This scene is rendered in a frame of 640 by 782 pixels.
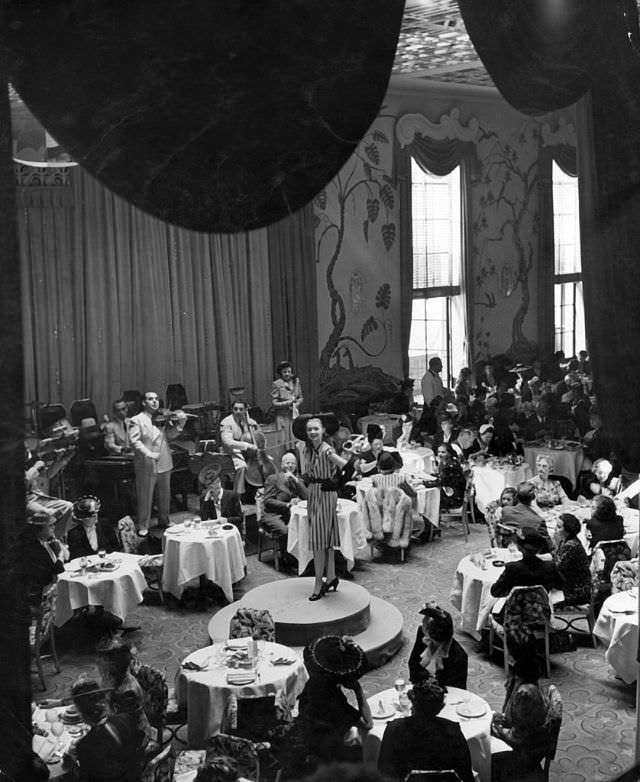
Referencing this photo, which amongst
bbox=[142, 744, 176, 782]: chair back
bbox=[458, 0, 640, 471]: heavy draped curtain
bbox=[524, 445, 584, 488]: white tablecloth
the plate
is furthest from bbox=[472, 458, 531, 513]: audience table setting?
bbox=[142, 744, 176, 782]: chair back

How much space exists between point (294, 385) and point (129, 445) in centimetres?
133

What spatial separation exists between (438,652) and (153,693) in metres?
1.78

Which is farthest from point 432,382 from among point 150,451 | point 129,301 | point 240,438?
Answer: point 129,301

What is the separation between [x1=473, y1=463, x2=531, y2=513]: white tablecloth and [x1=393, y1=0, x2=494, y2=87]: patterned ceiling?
13.5ft

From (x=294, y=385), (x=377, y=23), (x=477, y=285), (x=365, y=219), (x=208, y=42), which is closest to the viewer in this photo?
(x=208, y=42)

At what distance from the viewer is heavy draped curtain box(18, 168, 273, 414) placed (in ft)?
15.9

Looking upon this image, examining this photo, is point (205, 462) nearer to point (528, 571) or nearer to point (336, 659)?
point (336, 659)

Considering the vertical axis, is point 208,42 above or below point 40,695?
above

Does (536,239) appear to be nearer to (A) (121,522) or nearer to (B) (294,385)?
(B) (294,385)

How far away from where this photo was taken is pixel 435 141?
7.24 m

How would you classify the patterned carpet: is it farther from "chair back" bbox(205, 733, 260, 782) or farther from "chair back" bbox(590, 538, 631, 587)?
"chair back" bbox(205, 733, 260, 782)

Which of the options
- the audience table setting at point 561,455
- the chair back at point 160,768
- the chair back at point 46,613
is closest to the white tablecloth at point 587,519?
the audience table setting at point 561,455

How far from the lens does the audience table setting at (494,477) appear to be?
941cm

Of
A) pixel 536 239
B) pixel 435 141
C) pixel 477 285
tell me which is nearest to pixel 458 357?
pixel 477 285
